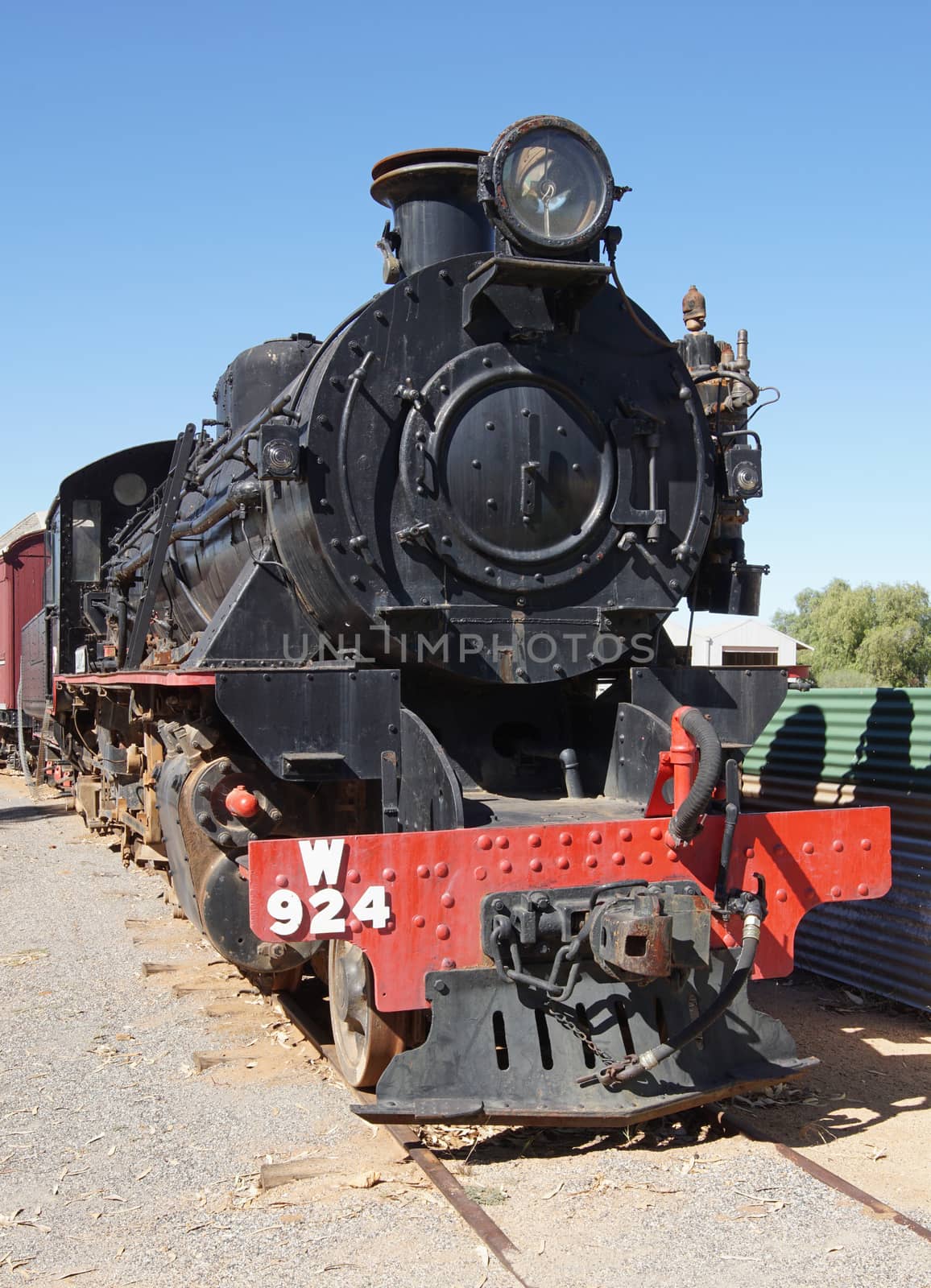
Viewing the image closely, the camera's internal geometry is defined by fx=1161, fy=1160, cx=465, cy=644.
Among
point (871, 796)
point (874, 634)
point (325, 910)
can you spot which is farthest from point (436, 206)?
point (874, 634)

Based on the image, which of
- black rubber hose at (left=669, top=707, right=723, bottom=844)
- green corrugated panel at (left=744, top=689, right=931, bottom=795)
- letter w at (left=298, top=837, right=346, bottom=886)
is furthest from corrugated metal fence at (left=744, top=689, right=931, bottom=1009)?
letter w at (left=298, top=837, right=346, bottom=886)

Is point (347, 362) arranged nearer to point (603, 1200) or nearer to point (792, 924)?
point (792, 924)

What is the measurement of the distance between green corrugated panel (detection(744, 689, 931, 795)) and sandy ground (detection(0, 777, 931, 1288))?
1.23 meters

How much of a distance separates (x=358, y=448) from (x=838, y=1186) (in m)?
3.00

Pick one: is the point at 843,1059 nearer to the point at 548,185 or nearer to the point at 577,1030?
the point at 577,1030

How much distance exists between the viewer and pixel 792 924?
424 centimetres

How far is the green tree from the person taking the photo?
42.9 m

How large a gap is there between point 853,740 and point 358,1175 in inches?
154

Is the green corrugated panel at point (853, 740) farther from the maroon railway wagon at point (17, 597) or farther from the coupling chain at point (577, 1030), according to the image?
the maroon railway wagon at point (17, 597)

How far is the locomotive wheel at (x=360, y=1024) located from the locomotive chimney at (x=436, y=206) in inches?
120

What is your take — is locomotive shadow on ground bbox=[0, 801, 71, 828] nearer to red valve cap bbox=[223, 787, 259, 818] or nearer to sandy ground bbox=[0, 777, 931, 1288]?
sandy ground bbox=[0, 777, 931, 1288]

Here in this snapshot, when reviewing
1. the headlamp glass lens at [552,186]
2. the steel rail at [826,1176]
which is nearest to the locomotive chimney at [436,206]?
the headlamp glass lens at [552,186]

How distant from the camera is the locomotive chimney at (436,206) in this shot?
526 cm

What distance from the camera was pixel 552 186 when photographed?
450 centimetres
